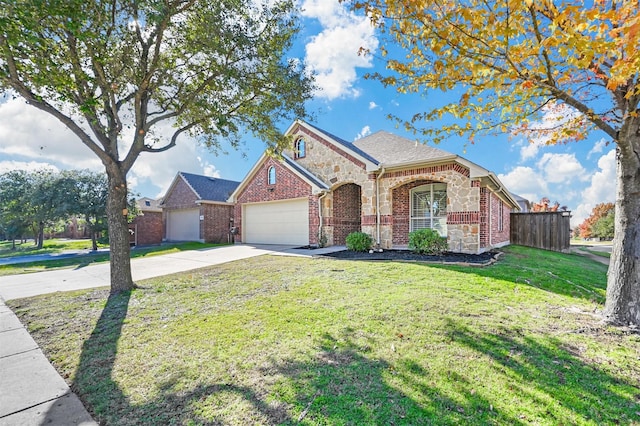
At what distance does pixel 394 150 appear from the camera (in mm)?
13625

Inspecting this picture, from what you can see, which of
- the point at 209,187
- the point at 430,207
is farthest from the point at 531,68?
the point at 209,187

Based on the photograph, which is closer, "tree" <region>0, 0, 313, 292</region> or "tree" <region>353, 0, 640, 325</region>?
"tree" <region>353, 0, 640, 325</region>

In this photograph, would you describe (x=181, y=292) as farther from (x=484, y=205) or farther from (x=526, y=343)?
(x=484, y=205)

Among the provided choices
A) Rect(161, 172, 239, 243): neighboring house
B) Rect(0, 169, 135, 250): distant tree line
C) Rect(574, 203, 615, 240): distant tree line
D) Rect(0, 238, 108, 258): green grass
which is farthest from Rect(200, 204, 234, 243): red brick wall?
Rect(574, 203, 615, 240): distant tree line

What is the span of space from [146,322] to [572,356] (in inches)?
220

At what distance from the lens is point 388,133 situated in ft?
53.5

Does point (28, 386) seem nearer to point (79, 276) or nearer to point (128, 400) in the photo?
point (128, 400)

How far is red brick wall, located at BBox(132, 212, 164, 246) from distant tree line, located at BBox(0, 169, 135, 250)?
231 cm

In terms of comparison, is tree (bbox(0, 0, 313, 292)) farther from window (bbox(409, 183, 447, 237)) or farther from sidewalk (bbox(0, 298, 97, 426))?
window (bbox(409, 183, 447, 237))

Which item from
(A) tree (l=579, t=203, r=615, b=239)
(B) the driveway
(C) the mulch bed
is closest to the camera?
(B) the driveway

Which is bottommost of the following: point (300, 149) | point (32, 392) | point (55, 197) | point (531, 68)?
point (32, 392)

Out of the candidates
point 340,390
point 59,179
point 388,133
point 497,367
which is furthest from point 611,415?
point 59,179

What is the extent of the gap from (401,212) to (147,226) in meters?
18.6

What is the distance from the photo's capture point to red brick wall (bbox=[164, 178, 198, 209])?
2011 cm
